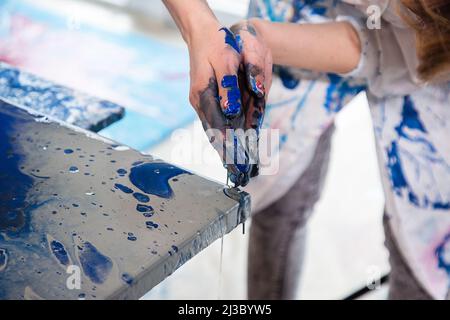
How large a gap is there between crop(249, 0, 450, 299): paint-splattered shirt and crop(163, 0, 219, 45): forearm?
25cm

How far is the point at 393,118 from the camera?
0.95 metres

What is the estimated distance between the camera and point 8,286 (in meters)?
0.55

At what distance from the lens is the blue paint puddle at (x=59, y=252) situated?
0.58 metres

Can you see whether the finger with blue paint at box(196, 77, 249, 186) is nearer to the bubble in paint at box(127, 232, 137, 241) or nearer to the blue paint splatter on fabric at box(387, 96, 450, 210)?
the bubble in paint at box(127, 232, 137, 241)

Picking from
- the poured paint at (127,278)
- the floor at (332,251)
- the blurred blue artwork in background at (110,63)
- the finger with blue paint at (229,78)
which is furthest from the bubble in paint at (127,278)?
the blurred blue artwork in background at (110,63)

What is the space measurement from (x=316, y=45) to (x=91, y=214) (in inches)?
18.2

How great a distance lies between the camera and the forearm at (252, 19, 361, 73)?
89 cm

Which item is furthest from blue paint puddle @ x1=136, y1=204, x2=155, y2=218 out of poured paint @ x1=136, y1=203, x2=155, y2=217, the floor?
the floor

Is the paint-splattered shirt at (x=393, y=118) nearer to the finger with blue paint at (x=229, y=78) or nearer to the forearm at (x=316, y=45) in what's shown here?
the forearm at (x=316, y=45)

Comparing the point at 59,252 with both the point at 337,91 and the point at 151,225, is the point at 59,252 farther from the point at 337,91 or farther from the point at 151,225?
the point at 337,91

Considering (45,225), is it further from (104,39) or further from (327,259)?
(104,39)

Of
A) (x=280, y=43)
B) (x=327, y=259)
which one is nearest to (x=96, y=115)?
(x=280, y=43)

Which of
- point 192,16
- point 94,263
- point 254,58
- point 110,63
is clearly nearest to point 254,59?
point 254,58
